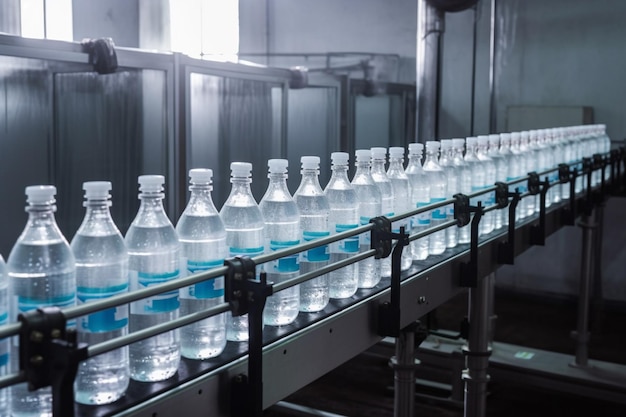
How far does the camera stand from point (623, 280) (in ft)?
17.6

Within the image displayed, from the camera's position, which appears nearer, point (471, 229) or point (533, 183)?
point (471, 229)

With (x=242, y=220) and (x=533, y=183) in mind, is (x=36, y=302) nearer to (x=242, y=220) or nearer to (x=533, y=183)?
(x=242, y=220)

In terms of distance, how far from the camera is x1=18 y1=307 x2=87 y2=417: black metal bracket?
0.62 m

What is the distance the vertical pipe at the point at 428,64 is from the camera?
404cm

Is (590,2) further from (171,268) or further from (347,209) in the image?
(171,268)

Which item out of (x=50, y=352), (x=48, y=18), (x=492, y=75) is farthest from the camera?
(x=492, y=75)

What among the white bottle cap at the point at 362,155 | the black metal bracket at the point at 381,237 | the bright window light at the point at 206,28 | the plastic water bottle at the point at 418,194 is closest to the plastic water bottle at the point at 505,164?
the plastic water bottle at the point at 418,194

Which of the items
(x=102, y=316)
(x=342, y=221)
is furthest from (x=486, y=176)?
(x=102, y=316)

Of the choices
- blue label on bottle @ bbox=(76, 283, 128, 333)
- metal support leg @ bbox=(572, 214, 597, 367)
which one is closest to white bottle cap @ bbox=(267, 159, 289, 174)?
blue label on bottle @ bbox=(76, 283, 128, 333)

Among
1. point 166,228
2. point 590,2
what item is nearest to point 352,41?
point 590,2

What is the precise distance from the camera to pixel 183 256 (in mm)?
965

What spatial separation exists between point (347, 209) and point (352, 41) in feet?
17.0

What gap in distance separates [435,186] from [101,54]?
5.50ft

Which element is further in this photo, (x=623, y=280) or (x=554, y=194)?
(x=623, y=280)
